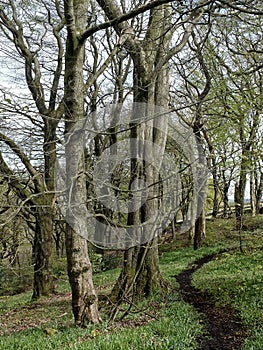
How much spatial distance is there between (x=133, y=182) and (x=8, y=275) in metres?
17.7

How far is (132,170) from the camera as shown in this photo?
1010cm

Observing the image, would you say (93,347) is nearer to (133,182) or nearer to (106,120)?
(133,182)

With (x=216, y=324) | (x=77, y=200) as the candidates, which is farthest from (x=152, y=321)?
(x=77, y=200)

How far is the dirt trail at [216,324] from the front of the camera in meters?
5.77

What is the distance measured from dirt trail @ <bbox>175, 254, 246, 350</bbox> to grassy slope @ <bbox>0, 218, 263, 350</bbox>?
0.58 feet

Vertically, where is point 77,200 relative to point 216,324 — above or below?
above

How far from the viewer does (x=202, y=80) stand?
1800 centimetres

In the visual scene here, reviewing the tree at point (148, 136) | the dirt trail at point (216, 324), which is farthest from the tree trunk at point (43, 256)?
the dirt trail at point (216, 324)

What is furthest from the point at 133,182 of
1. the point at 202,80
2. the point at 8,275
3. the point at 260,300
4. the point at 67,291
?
the point at 8,275

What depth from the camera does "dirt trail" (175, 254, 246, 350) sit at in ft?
18.9

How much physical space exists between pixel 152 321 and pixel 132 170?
4.18 m

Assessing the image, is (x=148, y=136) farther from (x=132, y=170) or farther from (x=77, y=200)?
(x=77, y=200)

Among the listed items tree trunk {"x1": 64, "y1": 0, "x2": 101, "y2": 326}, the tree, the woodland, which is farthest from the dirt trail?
tree trunk {"x1": 64, "y1": 0, "x2": 101, "y2": 326}

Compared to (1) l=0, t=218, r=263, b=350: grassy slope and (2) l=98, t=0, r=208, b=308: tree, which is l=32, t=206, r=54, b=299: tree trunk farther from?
(2) l=98, t=0, r=208, b=308: tree
